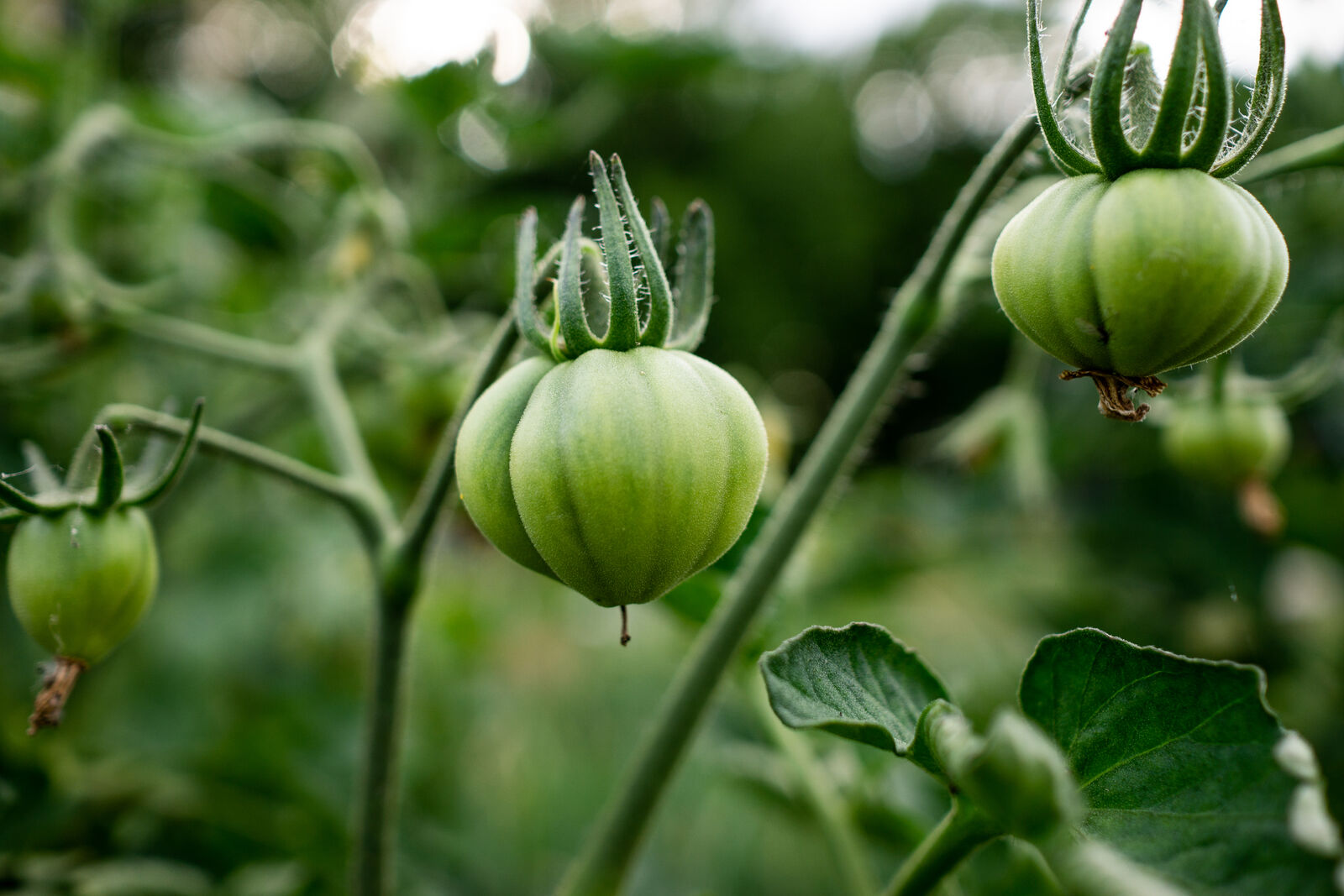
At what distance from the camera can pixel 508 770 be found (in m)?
1.58

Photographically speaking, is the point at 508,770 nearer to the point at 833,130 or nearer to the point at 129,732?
the point at 129,732

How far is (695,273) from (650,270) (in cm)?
6

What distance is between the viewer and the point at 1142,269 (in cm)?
36

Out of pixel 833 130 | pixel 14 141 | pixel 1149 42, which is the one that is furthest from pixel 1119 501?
pixel 833 130

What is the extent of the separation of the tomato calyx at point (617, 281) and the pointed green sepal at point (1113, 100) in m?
0.16

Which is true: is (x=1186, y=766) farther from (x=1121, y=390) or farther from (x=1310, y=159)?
(x=1310, y=159)

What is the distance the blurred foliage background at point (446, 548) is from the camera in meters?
0.86

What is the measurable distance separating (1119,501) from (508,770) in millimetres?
1066

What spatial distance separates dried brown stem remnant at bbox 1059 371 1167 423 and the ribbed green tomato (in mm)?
145

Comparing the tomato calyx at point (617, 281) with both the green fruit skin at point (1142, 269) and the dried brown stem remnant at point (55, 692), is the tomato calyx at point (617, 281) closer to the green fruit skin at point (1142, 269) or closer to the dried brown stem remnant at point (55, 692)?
the green fruit skin at point (1142, 269)

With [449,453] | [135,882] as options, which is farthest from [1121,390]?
[135,882]

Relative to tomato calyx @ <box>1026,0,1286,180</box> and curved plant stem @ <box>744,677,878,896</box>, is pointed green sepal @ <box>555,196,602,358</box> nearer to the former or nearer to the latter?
tomato calyx @ <box>1026,0,1286,180</box>

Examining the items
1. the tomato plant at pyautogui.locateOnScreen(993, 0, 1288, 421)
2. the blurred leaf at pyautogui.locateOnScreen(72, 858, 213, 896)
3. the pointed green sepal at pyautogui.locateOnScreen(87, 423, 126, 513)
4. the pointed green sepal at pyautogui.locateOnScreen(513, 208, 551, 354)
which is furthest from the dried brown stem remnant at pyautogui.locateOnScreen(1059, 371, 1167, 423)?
the blurred leaf at pyautogui.locateOnScreen(72, 858, 213, 896)

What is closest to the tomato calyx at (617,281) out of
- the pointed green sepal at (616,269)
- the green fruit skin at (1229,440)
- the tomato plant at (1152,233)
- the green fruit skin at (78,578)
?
the pointed green sepal at (616,269)
